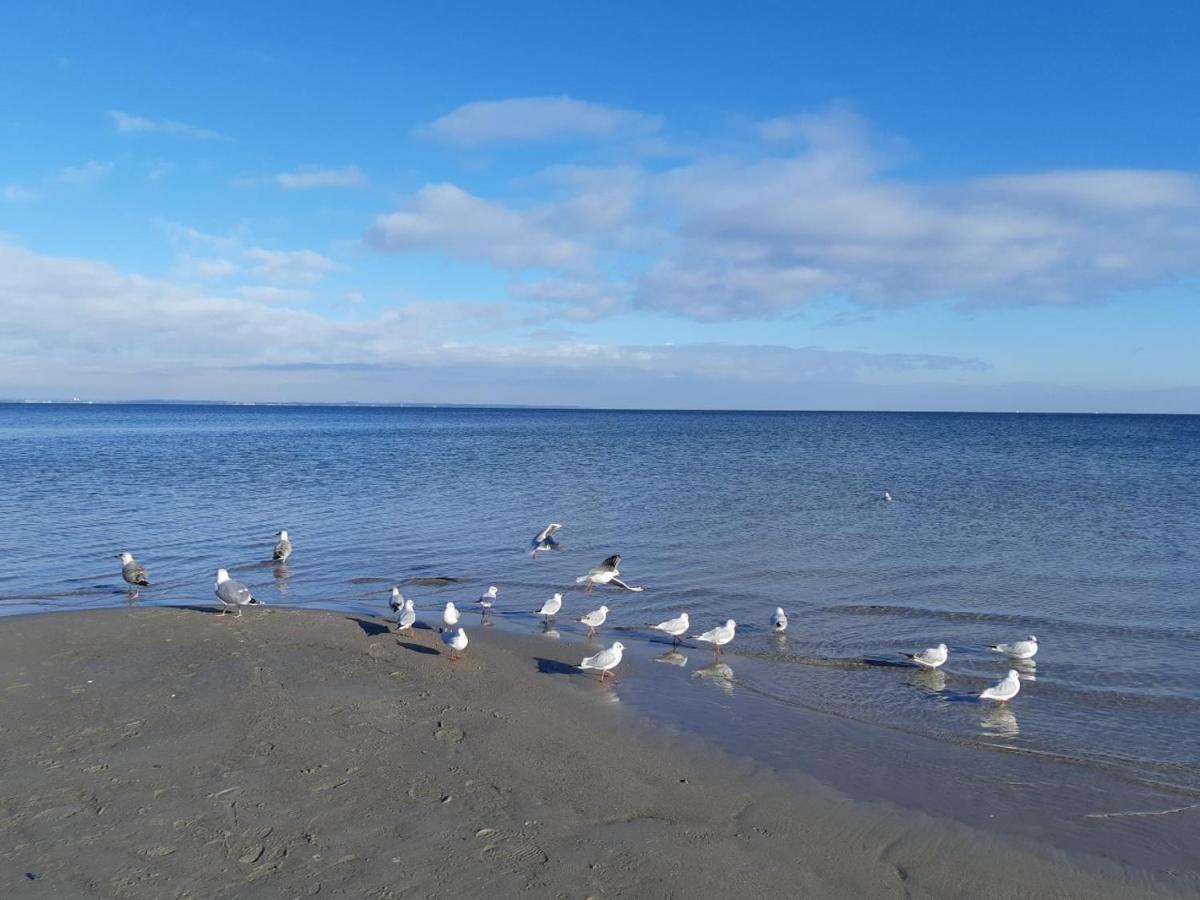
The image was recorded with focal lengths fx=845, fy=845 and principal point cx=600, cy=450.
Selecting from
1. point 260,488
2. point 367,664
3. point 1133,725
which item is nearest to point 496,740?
point 367,664

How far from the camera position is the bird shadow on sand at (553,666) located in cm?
1223

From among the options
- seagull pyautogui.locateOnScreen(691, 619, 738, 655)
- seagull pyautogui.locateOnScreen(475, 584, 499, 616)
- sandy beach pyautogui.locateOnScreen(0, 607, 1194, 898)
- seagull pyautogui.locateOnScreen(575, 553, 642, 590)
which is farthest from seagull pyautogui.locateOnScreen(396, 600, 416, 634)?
seagull pyautogui.locateOnScreen(691, 619, 738, 655)

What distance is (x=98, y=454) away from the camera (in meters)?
53.8

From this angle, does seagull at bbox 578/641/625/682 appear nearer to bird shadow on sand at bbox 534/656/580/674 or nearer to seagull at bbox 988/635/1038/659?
bird shadow on sand at bbox 534/656/580/674

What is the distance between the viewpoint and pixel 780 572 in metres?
19.6

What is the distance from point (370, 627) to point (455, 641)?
2.24 metres

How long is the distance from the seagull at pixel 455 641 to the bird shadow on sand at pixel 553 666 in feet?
3.76

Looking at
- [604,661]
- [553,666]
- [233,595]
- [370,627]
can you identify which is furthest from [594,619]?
[233,595]

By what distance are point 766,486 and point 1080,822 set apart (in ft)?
98.5

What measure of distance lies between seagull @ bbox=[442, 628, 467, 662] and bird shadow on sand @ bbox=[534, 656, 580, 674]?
1.14 meters

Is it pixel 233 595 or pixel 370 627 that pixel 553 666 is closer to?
pixel 370 627

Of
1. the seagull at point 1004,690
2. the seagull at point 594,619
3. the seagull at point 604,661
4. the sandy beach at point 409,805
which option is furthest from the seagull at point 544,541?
the seagull at point 1004,690

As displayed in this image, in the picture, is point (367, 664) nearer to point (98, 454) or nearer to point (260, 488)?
point (260, 488)

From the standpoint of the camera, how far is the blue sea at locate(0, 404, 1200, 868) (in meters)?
10.7
